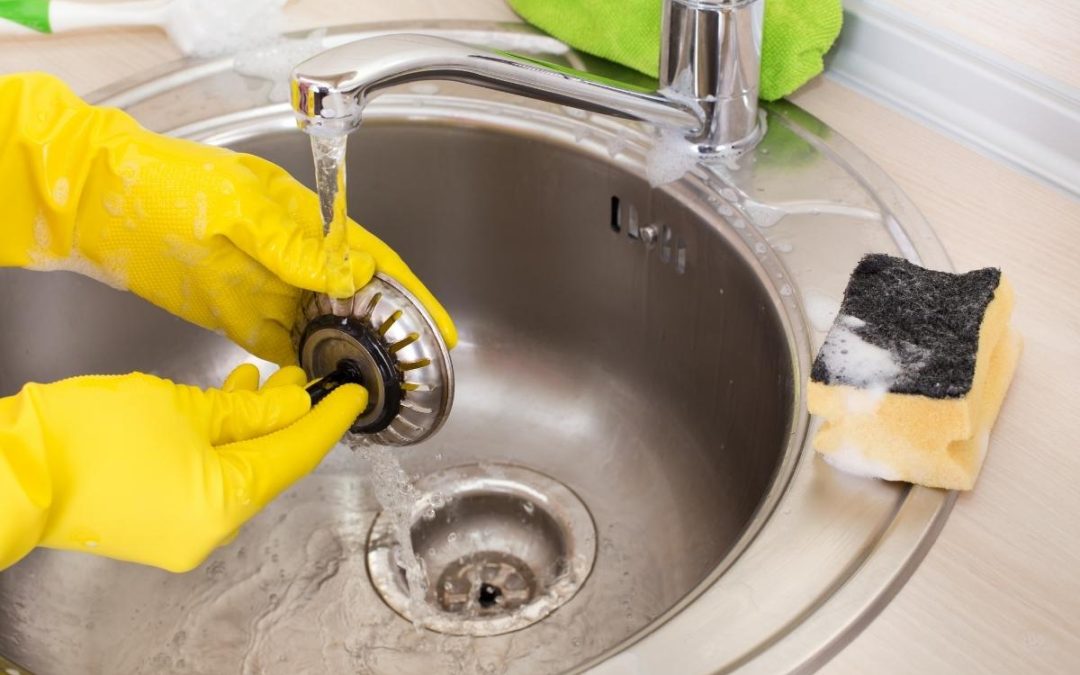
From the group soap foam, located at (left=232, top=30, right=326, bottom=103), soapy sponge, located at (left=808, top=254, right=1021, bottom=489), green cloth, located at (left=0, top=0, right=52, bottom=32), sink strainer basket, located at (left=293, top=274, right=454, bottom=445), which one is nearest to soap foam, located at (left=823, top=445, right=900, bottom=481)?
soapy sponge, located at (left=808, top=254, right=1021, bottom=489)

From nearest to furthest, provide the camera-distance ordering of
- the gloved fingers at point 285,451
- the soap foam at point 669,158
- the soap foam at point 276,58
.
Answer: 1. the gloved fingers at point 285,451
2. the soap foam at point 669,158
3. the soap foam at point 276,58

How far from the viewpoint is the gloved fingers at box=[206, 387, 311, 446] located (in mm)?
754

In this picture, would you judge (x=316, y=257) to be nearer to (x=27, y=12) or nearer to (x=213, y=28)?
(x=213, y=28)

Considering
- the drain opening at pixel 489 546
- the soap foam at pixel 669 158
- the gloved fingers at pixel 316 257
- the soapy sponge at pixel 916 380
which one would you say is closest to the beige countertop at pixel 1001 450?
the soapy sponge at pixel 916 380

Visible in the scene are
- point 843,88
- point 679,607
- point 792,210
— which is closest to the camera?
point 679,607

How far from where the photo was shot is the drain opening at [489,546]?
3.27 feet

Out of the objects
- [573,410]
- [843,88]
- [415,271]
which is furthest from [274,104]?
[843,88]

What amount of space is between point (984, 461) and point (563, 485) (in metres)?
0.45

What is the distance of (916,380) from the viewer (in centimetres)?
65

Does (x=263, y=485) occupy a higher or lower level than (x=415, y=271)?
higher

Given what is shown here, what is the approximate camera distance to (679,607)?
0.64 metres

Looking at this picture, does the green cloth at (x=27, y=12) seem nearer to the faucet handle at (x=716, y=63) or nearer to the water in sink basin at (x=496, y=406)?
the water in sink basin at (x=496, y=406)

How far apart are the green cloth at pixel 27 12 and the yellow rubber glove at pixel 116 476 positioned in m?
0.56

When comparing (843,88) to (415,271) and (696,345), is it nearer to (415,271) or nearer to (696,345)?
(696,345)
